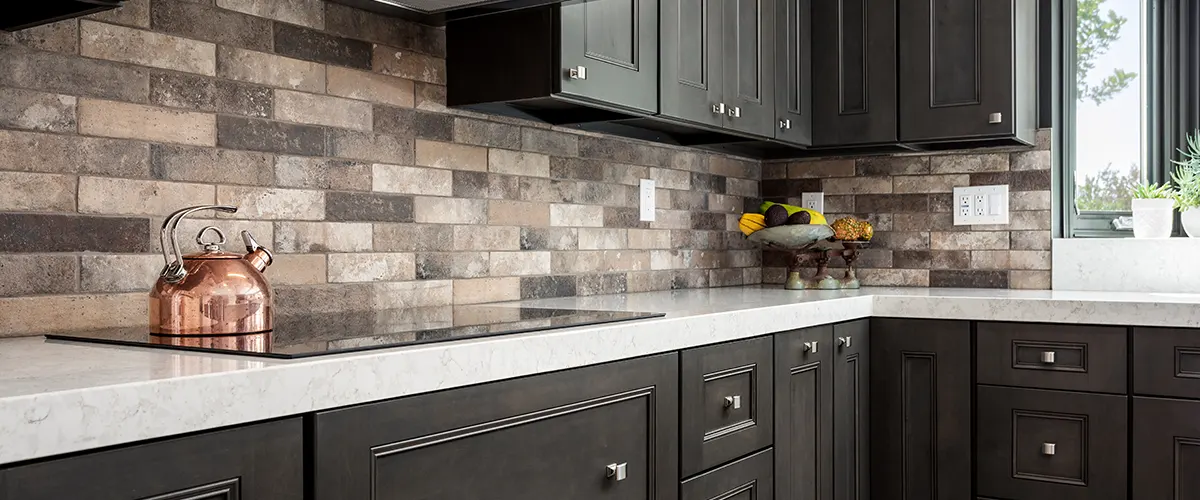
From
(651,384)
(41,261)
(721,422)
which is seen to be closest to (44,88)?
(41,261)

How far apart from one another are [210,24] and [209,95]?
128 mm

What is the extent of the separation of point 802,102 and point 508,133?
1.21 meters

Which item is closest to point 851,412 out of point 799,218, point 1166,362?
point 799,218

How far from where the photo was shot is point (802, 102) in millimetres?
3242

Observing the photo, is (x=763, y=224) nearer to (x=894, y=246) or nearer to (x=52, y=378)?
(x=894, y=246)

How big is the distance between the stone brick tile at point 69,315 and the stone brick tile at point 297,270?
0.27m

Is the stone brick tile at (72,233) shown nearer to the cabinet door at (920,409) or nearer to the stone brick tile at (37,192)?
the stone brick tile at (37,192)

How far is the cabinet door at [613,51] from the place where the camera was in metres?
2.11

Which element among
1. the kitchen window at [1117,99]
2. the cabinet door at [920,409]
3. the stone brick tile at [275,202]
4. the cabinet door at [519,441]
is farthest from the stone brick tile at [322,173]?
the kitchen window at [1117,99]

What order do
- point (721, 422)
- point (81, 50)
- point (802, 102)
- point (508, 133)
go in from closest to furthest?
point (81, 50), point (721, 422), point (508, 133), point (802, 102)

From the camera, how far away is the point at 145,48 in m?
1.66

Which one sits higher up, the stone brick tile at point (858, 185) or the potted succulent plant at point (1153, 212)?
the stone brick tile at point (858, 185)

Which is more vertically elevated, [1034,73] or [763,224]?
[1034,73]

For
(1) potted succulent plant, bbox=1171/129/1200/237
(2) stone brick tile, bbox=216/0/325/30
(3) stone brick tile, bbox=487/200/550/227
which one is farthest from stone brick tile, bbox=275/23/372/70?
(1) potted succulent plant, bbox=1171/129/1200/237
